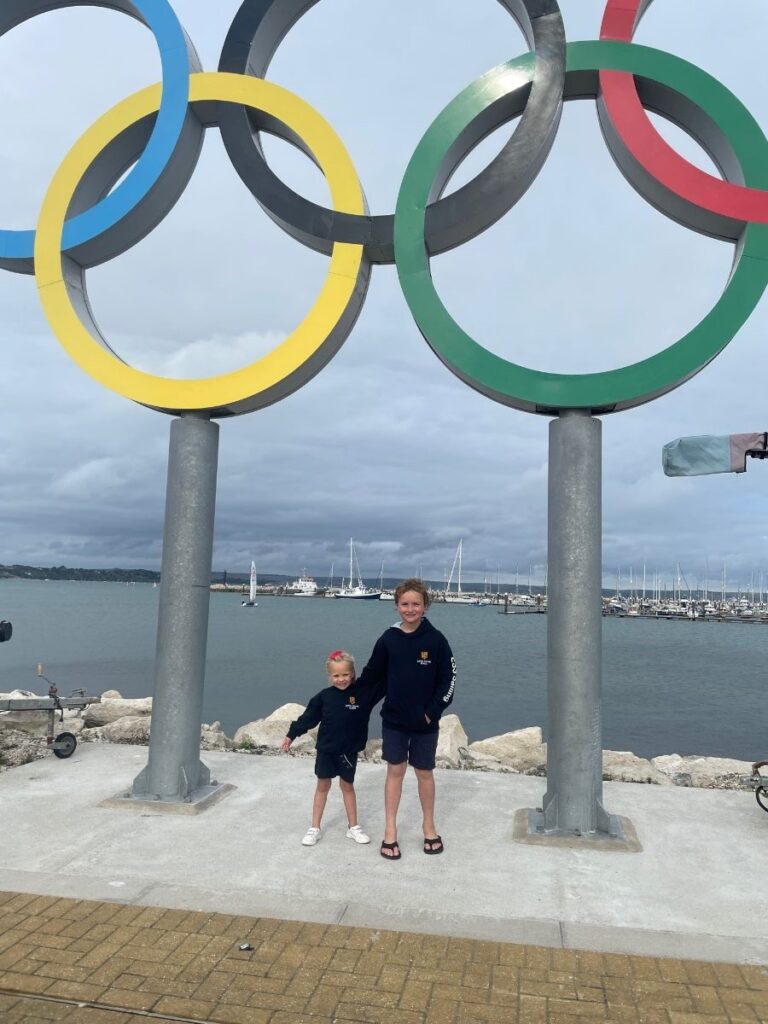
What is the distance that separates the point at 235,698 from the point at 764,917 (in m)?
24.1

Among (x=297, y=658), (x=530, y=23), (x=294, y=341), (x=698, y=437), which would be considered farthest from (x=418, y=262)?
(x=297, y=658)

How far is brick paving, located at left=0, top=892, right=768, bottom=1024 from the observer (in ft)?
9.58

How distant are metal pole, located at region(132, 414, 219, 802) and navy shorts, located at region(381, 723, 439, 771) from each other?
1.79 m

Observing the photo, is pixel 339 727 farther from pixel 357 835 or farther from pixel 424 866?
pixel 424 866

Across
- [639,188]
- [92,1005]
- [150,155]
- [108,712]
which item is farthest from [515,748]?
[150,155]

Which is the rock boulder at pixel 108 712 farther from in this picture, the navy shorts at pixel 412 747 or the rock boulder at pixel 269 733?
the navy shorts at pixel 412 747

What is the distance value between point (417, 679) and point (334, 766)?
90cm

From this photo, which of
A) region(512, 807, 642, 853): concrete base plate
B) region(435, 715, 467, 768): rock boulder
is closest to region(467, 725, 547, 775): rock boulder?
region(435, 715, 467, 768): rock boulder

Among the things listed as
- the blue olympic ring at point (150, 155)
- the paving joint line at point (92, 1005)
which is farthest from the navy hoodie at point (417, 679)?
the blue olympic ring at point (150, 155)

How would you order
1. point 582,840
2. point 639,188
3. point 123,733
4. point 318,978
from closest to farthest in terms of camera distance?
point 318,978 → point 582,840 → point 639,188 → point 123,733

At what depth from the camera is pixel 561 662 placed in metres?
5.38

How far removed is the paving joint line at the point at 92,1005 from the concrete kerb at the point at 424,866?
90 centimetres

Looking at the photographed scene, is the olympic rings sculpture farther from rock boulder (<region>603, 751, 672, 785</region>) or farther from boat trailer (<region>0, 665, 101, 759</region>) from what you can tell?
rock boulder (<region>603, 751, 672, 785</region>)

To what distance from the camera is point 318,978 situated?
3.15 meters
